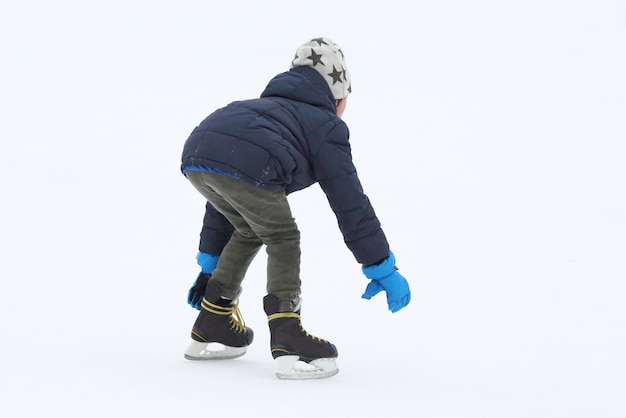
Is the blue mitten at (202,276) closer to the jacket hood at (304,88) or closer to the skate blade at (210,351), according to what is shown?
the skate blade at (210,351)

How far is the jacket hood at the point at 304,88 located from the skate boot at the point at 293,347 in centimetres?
81

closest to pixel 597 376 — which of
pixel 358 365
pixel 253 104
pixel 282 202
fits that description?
pixel 358 365

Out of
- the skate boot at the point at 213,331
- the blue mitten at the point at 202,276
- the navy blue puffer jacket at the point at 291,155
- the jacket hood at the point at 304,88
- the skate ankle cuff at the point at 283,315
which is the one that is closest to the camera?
the navy blue puffer jacket at the point at 291,155

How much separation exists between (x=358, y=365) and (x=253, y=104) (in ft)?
3.78

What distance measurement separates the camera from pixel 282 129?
10.6 ft

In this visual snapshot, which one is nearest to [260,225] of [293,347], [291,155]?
[291,155]

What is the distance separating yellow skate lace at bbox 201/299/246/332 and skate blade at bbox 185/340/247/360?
0.30 feet

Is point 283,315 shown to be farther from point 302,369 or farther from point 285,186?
point 285,186

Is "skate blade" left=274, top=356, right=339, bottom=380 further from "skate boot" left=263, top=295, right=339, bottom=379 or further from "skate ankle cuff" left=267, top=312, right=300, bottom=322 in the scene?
"skate ankle cuff" left=267, top=312, right=300, bottom=322

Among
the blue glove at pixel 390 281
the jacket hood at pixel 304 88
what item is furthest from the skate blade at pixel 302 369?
the jacket hood at pixel 304 88

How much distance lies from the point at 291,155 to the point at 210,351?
0.95 m

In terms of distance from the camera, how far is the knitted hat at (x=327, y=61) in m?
3.52

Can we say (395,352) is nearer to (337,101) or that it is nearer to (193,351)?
(193,351)

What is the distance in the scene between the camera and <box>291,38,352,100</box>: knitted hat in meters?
3.52
